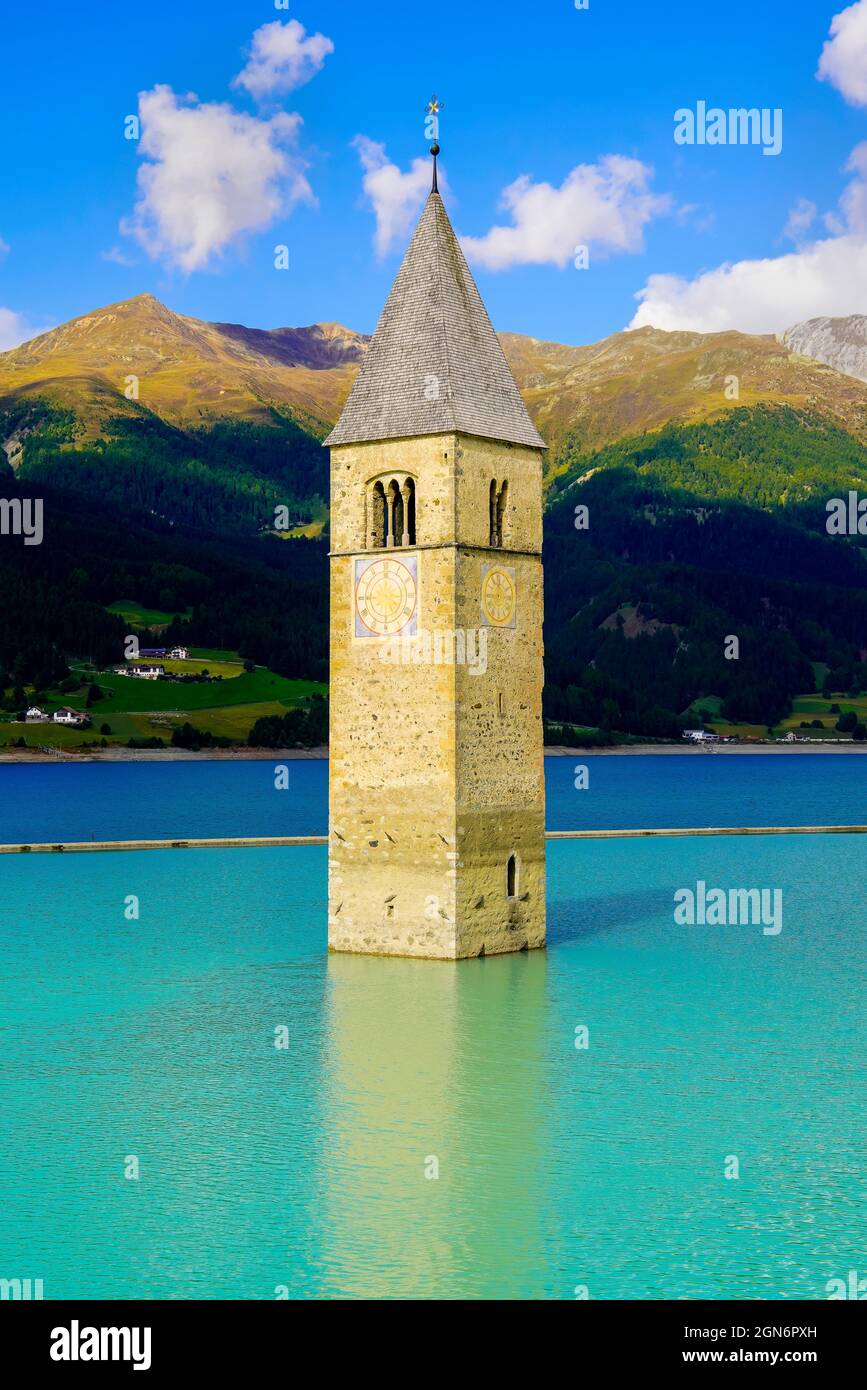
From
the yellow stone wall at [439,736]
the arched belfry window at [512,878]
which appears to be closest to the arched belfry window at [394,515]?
the yellow stone wall at [439,736]

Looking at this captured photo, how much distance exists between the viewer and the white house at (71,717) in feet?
615

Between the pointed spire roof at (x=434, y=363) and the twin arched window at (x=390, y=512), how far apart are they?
1.12 meters

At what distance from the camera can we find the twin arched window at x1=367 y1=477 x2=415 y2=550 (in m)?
37.9

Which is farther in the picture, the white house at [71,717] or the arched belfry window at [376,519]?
the white house at [71,717]

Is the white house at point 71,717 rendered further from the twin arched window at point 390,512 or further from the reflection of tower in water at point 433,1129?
the reflection of tower in water at point 433,1129

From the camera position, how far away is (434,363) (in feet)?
124

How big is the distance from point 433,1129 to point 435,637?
44.3 feet

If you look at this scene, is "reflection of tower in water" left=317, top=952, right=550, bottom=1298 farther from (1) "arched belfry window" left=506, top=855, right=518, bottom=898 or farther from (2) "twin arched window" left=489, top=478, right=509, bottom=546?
(2) "twin arched window" left=489, top=478, right=509, bottom=546

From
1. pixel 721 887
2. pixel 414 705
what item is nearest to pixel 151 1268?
pixel 414 705

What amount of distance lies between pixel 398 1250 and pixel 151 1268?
2.89 metres

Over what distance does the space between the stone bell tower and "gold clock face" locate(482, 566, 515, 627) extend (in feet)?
0.14

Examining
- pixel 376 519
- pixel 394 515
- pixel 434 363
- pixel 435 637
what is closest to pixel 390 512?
pixel 394 515
